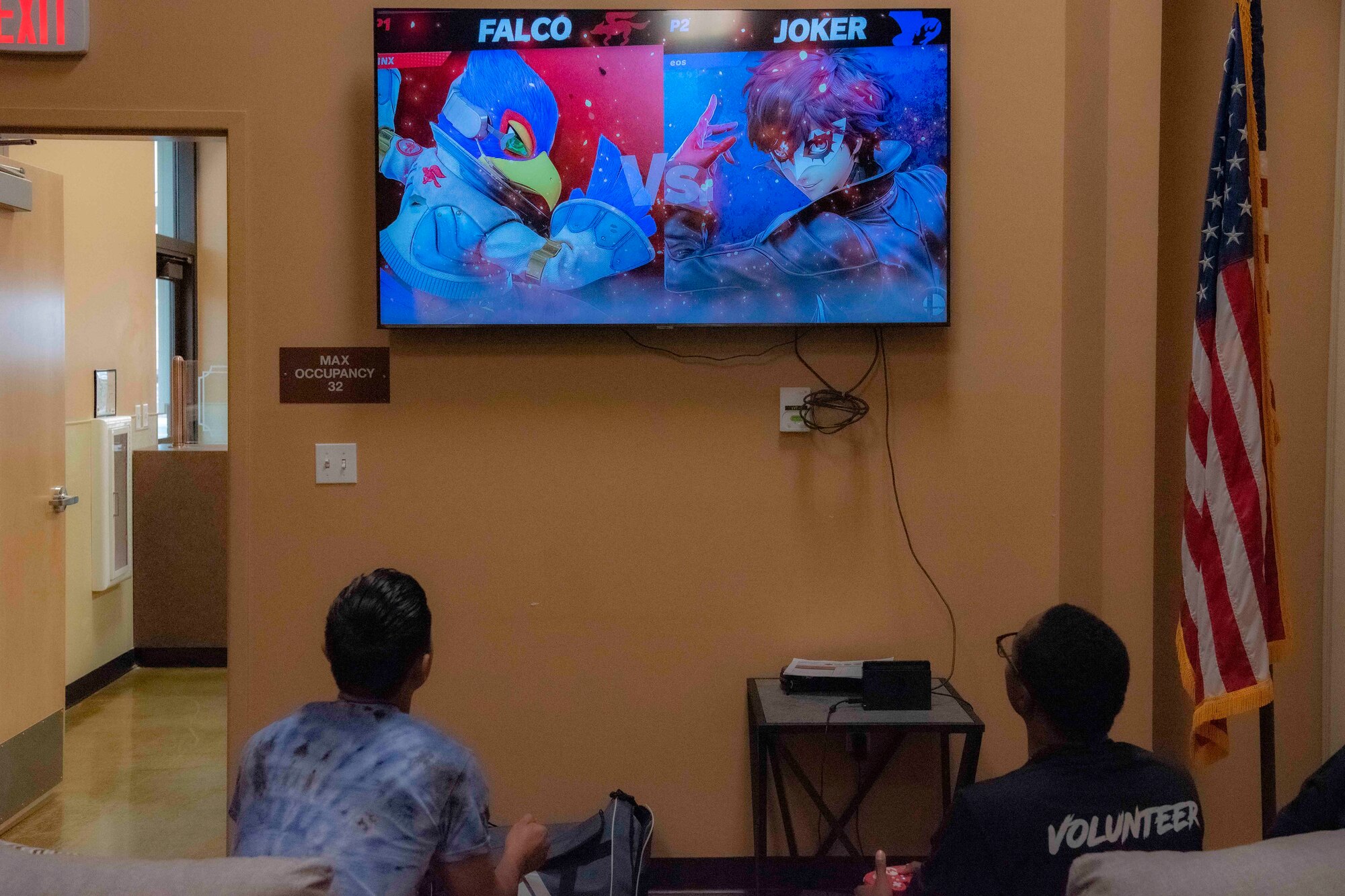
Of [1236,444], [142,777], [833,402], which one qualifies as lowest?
[142,777]

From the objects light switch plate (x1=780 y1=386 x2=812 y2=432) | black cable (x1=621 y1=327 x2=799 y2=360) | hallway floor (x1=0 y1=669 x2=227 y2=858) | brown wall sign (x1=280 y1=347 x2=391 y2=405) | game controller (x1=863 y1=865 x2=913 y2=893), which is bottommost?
hallway floor (x1=0 y1=669 x2=227 y2=858)

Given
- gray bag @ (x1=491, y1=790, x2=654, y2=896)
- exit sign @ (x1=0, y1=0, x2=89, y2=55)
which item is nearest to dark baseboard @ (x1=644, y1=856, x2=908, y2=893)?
gray bag @ (x1=491, y1=790, x2=654, y2=896)

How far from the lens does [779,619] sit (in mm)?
2934

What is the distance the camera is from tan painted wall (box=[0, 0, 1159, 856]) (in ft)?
9.41

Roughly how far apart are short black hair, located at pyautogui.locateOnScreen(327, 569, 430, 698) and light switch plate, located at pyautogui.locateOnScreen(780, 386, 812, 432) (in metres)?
1.54

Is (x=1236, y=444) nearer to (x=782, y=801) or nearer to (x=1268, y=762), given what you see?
(x=1268, y=762)

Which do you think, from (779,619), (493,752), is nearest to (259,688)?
(493,752)

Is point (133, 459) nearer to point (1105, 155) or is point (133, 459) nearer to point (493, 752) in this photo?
point (493, 752)

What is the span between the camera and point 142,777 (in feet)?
12.8

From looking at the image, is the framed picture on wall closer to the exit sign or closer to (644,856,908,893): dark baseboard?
the exit sign

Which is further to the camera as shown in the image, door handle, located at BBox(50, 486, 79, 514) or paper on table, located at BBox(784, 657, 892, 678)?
door handle, located at BBox(50, 486, 79, 514)

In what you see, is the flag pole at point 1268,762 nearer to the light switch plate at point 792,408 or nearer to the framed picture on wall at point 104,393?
the light switch plate at point 792,408

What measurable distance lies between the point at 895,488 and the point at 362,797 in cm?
191

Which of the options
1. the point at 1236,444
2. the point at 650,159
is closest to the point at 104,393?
the point at 650,159
